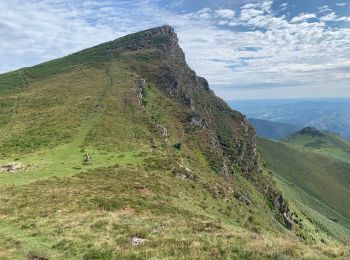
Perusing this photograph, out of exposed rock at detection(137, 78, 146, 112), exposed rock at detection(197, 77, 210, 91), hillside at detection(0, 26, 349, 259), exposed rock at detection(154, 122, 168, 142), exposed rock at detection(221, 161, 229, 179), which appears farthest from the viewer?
exposed rock at detection(197, 77, 210, 91)

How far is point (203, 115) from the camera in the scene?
415 ft

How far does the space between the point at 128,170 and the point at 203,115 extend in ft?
256

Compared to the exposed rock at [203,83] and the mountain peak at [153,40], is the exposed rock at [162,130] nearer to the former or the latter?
the exposed rock at [203,83]

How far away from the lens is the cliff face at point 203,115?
103 metres

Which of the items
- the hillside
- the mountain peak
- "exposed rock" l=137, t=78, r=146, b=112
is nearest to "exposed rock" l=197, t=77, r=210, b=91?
the hillside

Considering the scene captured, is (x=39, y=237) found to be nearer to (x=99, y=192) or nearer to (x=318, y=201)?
(x=99, y=192)

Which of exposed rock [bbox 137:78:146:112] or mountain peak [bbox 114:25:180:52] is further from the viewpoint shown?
mountain peak [bbox 114:25:180:52]

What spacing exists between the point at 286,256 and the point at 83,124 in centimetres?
6524

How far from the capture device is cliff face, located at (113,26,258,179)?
10294cm

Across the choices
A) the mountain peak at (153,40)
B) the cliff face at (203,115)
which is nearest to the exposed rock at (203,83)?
the cliff face at (203,115)

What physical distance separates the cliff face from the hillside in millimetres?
609

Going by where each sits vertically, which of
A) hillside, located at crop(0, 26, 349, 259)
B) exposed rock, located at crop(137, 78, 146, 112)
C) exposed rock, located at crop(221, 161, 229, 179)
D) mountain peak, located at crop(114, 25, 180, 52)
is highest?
mountain peak, located at crop(114, 25, 180, 52)

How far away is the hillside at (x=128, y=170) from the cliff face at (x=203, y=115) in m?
0.61

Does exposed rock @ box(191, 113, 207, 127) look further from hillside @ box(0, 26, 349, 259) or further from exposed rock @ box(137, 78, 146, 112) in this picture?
exposed rock @ box(137, 78, 146, 112)
